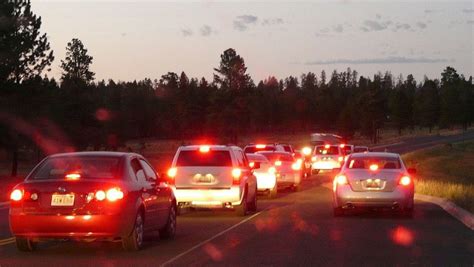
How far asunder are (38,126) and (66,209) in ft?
157

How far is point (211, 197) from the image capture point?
19672mm

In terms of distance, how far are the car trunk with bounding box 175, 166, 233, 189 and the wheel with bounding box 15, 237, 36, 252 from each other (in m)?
6.96

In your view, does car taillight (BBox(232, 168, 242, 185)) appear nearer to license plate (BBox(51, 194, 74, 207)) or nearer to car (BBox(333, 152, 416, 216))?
car (BBox(333, 152, 416, 216))

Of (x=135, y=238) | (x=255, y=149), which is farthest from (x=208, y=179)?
(x=255, y=149)

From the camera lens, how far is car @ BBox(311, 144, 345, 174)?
153ft

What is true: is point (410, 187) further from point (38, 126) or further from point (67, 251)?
point (38, 126)

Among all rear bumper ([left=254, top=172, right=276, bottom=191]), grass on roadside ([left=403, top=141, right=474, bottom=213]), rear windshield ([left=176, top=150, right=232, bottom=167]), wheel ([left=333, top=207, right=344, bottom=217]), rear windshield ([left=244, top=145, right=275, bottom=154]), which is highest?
rear windshield ([left=176, top=150, right=232, bottom=167])

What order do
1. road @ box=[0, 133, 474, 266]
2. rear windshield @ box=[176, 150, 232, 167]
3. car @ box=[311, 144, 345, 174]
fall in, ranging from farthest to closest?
car @ box=[311, 144, 345, 174]
rear windshield @ box=[176, 150, 232, 167]
road @ box=[0, 133, 474, 266]

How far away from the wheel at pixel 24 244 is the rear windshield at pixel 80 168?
3.11 ft

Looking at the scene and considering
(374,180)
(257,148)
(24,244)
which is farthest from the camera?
(257,148)

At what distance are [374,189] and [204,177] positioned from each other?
3.99 m

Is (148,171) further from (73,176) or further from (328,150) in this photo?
(328,150)

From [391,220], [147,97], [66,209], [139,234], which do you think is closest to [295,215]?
[391,220]

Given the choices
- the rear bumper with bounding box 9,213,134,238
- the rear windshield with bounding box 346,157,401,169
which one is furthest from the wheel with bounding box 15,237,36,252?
the rear windshield with bounding box 346,157,401,169
